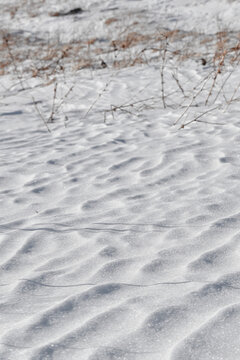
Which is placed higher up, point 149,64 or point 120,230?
point 120,230

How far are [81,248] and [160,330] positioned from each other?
891mm

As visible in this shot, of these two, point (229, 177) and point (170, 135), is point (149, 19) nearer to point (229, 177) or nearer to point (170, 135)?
point (170, 135)

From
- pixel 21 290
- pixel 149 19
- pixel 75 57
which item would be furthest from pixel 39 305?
pixel 149 19

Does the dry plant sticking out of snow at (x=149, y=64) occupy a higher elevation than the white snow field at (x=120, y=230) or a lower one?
lower

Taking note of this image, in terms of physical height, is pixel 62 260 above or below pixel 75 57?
above

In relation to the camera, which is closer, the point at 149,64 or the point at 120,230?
the point at 120,230

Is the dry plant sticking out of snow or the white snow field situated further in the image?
the dry plant sticking out of snow

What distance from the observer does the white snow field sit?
1737 mm

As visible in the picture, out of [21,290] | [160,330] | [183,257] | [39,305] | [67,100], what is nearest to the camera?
[160,330]

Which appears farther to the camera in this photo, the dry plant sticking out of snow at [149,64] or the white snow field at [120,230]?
the dry plant sticking out of snow at [149,64]

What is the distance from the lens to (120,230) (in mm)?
2736

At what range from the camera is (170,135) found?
189 inches

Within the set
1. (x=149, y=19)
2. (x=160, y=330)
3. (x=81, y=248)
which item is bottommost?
(x=149, y=19)

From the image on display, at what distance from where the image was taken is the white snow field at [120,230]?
5.70 ft
